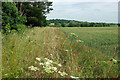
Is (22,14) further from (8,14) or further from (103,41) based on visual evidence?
(103,41)

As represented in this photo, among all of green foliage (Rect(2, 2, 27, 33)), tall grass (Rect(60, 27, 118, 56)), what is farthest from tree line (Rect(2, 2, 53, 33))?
tall grass (Rect(60, 27, 118, 56))

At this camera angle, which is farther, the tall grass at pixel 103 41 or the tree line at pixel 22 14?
the tree line at pixel 22 14

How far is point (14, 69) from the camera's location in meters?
2.42

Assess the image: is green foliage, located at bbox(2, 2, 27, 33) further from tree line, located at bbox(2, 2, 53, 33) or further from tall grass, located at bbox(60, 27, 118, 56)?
tall grass, located at bbox(60, 27, 118, 56)

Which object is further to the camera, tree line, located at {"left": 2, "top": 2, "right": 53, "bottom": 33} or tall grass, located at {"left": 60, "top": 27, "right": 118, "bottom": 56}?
tree line, located at {"left": 2, "top": 2, "right": 53, "bottom": 33}

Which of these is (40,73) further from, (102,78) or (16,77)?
(102,78)

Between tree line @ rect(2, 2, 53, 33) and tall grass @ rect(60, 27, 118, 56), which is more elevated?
tree line @ rect(2, 2, 53, 33)

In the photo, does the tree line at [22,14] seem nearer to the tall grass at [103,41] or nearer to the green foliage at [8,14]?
the green foliage at [8,14]

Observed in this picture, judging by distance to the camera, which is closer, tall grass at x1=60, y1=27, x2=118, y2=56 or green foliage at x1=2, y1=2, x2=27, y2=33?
tall grass at x1=60, y1=27, x2=118, y2=56

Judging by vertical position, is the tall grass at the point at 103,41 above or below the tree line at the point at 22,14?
below

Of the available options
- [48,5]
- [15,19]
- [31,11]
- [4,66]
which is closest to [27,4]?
[31,11]

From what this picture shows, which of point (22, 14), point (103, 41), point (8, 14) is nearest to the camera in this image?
point (103, 41)

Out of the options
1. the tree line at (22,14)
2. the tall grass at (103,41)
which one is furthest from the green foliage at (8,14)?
the tall grass at (103,41)

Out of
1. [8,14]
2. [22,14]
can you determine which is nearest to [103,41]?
[8,14]
